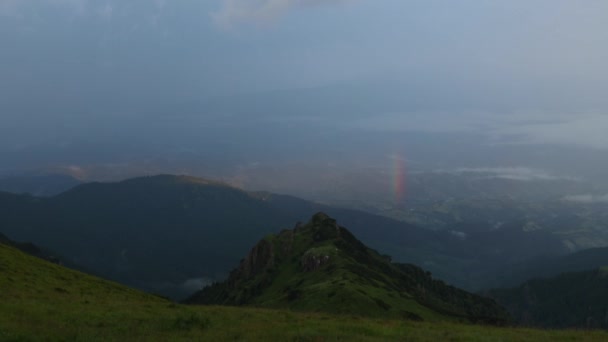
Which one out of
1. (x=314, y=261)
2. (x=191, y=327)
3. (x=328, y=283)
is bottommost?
(x=314, y=261)

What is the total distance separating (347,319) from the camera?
3441 centimetres

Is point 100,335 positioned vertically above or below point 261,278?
above

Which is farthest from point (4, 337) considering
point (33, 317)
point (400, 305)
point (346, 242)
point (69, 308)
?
point (346, 242)

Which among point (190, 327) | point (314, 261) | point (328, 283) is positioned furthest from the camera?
point (314, 261)

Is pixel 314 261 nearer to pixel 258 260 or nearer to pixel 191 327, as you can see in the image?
pixel 258 260

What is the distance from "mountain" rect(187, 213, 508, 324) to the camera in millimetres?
77062

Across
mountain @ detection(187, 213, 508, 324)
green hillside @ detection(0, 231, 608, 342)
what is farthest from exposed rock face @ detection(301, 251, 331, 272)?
green hillside @ detection(0, 231, 608, 342)

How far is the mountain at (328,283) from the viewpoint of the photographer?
77062 millimetres

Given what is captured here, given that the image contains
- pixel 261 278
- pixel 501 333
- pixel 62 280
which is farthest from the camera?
pixel 261 278

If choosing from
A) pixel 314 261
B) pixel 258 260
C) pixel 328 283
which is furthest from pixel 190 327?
pixel 258 260

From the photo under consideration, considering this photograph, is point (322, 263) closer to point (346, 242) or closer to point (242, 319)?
point (346, 242)

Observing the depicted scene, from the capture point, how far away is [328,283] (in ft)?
308

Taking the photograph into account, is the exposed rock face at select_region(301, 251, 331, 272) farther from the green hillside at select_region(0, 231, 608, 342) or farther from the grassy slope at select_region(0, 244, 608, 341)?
the green hillside at select_region(0, 231, 608, 342)

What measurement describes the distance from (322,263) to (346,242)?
125 feet
